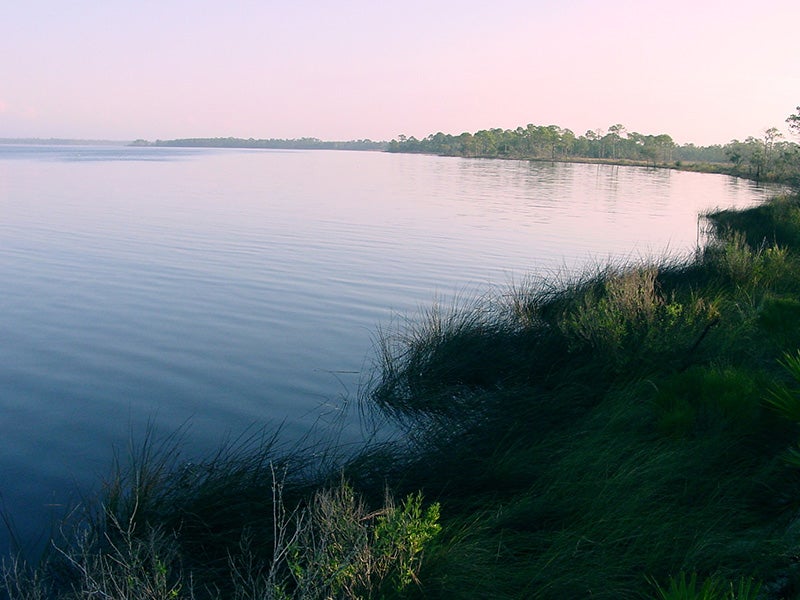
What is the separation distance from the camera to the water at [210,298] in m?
7.94

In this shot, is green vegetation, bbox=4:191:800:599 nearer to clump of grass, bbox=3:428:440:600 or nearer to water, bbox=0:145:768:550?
clump of grass, bbox=3:428:440:600

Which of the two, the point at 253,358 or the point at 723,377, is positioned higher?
the point at 723,377

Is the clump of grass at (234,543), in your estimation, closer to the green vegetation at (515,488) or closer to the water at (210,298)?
the green vegetation at (515,488)

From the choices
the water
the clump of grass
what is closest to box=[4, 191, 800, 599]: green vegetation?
the clump of grass

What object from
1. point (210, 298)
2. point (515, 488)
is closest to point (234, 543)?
point (515, 488)

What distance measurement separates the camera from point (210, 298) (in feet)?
46.0

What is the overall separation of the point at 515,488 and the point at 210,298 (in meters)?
9.75

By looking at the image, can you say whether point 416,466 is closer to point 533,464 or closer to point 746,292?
point 533,464

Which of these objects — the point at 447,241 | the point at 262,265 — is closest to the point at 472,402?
the point at 262,265

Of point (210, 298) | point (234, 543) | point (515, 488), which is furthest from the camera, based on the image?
point (210, 298)

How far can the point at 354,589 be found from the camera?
13.0 feet

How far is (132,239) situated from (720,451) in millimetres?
19470

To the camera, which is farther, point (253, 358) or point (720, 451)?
point (253, 358)

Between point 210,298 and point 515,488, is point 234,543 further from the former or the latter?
point 210,298
